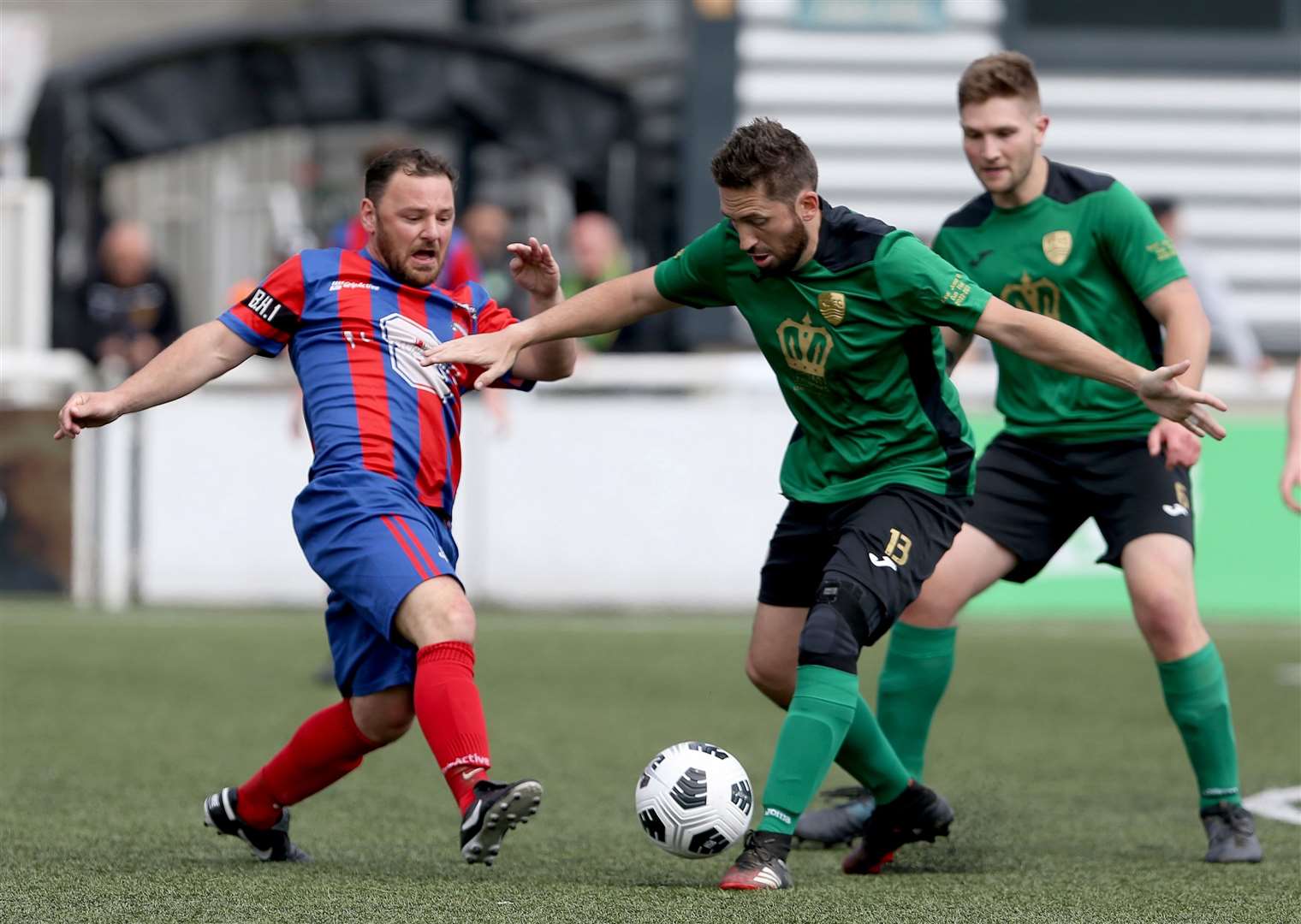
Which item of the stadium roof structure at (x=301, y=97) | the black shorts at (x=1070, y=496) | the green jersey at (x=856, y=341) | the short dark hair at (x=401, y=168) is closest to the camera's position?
the green jersey at (x=856, y=341)

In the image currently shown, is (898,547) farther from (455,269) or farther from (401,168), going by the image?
(455,269)

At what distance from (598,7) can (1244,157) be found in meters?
5.15

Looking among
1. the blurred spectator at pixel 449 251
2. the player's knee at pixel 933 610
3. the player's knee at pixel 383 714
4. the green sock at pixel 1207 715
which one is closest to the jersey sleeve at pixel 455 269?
the blurred spectator at pixel 449 251

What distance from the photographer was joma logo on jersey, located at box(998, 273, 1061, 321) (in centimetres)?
611

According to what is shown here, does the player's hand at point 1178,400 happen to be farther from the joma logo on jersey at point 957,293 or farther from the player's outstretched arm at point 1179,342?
the player's outstretched arm at point 1179,342

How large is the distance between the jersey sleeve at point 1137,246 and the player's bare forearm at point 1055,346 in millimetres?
902

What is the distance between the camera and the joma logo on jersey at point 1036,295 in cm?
611

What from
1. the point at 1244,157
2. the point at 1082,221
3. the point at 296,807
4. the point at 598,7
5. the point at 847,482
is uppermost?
the point at 598,7

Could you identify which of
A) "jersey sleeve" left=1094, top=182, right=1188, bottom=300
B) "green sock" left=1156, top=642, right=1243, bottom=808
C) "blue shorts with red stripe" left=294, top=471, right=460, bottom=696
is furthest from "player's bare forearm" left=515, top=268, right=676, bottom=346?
"green sock" left=1156, top=642, right=1243, bottom=808

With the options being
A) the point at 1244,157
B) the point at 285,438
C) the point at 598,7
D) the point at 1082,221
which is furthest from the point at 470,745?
the point at 598,7

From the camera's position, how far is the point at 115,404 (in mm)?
5211

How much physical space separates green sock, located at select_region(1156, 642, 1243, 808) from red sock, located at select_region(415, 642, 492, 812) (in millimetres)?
2057

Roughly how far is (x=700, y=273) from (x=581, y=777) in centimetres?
240

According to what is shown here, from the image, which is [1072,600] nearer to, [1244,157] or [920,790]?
[1244,157]
